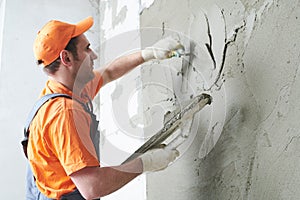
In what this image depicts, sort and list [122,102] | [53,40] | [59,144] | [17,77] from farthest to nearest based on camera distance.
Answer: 1. [17,77]
2. [122,102]
3. [53,40]
4. [59,144]

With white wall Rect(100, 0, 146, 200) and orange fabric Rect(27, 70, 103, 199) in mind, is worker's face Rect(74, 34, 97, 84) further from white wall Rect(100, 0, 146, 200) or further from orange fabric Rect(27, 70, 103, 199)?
white wall Rect(100, 0, 146, 200)

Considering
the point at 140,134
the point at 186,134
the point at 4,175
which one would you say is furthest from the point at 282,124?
the point at 4,175

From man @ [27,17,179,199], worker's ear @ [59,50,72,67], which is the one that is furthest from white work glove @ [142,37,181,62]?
worker's ear @ [59,50,72,67]

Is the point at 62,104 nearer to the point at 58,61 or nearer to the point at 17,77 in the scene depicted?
the point at 58,61

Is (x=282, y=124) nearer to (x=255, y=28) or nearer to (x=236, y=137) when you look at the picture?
(x=236, y=137)

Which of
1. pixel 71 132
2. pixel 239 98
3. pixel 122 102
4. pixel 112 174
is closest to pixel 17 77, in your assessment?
pixel 122 102

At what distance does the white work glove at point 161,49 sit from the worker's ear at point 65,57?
33cm

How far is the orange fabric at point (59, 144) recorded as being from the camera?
1.30 m

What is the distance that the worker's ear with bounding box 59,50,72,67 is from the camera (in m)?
1.60

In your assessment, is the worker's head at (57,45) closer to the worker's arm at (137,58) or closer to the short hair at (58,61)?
the short hair at (58,61)

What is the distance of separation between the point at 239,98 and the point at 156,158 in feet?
1.10

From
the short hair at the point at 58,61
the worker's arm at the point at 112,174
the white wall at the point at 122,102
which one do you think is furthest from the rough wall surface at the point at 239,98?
the short hair at the point at 58,61

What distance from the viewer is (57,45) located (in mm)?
1584

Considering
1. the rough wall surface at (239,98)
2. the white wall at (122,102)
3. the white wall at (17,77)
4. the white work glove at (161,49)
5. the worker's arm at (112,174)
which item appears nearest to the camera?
the rough wall surface at (239,98)
